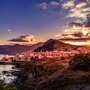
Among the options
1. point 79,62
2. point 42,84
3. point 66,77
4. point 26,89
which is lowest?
point 26,89

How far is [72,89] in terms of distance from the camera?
43.7ft

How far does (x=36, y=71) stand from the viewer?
2944 centimetres

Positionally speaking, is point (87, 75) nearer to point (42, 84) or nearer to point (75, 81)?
point (75, 81)

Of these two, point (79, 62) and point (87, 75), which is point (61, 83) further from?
point (79, 62)

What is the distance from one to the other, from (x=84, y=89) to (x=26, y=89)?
34.9 feet

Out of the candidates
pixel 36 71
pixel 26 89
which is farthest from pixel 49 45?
pixel 26 89

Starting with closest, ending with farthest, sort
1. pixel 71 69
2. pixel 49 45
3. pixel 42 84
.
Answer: pixel 42 84 < pixel 71 69 < pixel 49 45

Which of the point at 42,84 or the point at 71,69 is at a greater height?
the point at 71,69

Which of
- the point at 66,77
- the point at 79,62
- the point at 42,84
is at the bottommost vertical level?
the point at 42,84

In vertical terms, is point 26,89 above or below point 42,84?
below

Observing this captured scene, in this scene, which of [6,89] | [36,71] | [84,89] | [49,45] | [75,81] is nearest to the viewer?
[6,89]

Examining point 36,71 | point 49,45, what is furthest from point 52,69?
point 49,45

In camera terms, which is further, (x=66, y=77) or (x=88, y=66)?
(x=88, y=66)

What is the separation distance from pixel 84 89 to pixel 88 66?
23.1 ft
